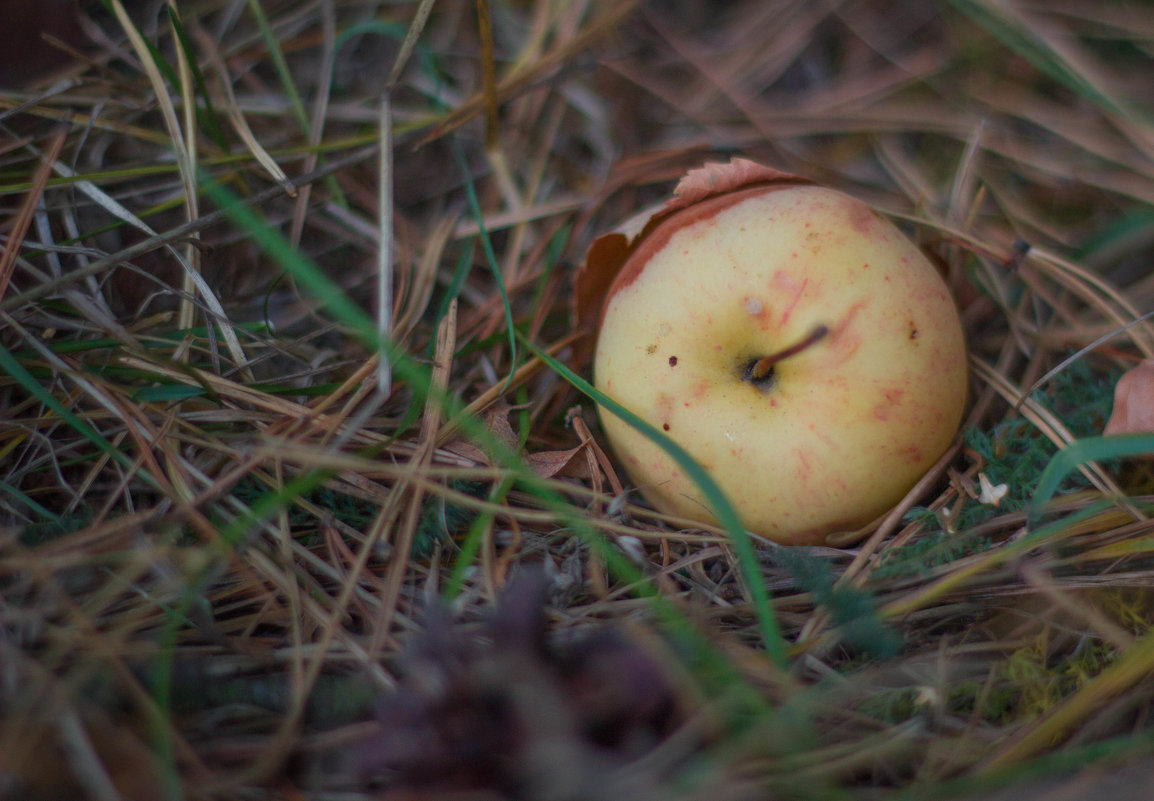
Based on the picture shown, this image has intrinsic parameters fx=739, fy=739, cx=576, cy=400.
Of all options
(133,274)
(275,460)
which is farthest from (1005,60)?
(133,274)

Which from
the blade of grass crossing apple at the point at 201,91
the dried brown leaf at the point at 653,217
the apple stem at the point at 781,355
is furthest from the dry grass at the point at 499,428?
the apple stem at the point at 781,355

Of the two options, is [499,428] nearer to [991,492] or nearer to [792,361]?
[792,361]

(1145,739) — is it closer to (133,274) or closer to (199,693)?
(199,693)

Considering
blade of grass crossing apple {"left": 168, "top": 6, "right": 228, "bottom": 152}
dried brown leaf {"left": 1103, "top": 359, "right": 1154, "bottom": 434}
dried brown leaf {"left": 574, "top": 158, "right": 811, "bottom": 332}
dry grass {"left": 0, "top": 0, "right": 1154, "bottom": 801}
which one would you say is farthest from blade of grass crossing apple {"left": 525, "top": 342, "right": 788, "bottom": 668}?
blade of grass crossing apple {"left": 168, "top": 6, "right": 228, "bottom": 152}

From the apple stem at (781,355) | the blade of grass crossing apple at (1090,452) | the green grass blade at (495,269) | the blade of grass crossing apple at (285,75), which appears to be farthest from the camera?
the blade of grass crossing apple at (285,75)

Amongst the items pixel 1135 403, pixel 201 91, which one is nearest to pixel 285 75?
pixel 201 91

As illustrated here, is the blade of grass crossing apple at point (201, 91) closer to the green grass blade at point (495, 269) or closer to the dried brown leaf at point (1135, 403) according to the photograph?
the green grass blade at point (495, 269)

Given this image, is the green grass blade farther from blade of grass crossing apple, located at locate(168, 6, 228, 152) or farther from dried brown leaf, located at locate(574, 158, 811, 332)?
blade of grass crossing apple, located at locate(168, 6, 228, 152)
